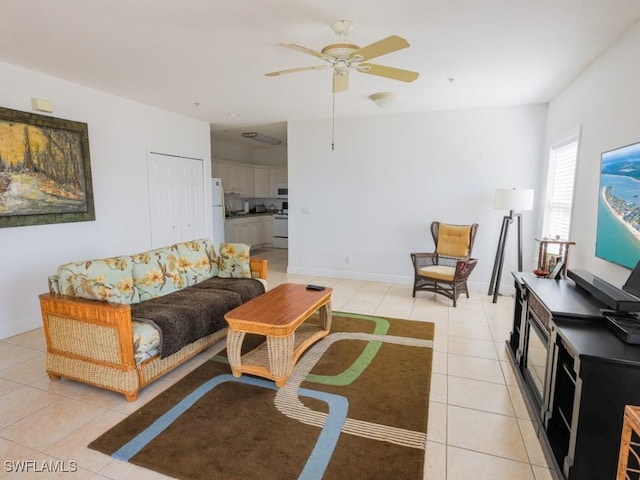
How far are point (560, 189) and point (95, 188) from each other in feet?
17.8

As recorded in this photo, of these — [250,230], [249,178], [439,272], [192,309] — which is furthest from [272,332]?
[249,178]

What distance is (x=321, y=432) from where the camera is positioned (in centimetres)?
210

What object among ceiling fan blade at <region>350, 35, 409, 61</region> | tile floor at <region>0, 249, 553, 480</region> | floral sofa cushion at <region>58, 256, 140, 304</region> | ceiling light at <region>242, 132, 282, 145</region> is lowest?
tile floor at <region>0, 249, 553, 480</region>

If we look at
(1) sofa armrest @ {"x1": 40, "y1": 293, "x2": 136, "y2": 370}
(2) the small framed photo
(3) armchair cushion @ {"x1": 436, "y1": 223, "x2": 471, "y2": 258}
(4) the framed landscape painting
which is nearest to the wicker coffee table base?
(1) sofa armrest @ {"x1": 40, "y1": 293, "x2": 136, "y2": 370}

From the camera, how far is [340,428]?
2133 mm

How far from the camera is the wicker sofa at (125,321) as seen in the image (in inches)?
93.4

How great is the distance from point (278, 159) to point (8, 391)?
295 inches

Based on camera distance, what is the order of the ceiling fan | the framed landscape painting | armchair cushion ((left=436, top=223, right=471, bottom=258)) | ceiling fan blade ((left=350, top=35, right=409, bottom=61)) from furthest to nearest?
armchair cushion ((left=436, top=223, right=471, bottom=258))
the framed landscape painting
the ceiling fan
ceiling fan blade ((left=350, top=35, right=409, bottom=61))

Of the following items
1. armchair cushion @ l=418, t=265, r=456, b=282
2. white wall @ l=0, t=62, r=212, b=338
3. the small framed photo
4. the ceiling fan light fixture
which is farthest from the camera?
armchair cushion @ l=418, t=265, r=456, b=282

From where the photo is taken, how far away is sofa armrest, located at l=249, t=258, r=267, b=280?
153 inches

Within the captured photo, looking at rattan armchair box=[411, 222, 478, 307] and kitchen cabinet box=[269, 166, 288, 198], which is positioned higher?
kitchen cabinet box=[269, 166, 288, 198]

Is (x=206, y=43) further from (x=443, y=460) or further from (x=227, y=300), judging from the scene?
(x=443, y=460)

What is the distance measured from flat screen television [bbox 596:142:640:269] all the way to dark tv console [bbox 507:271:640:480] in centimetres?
26

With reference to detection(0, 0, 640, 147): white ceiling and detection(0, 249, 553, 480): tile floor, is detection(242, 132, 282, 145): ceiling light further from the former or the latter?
detection(0, 249, 553, 480): tile floor
